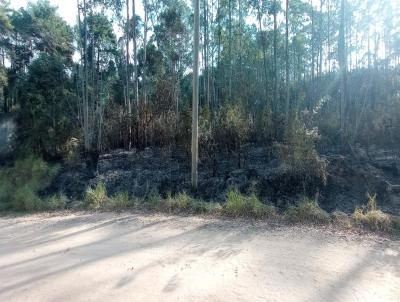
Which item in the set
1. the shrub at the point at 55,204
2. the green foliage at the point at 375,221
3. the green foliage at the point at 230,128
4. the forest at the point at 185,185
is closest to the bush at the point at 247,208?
the forest at the point at 185,185

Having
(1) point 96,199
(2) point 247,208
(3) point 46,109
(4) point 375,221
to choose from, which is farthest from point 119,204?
(3) point 46,109

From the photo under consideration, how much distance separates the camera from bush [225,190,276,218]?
20.7 feet

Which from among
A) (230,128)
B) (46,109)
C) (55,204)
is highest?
(46,109)

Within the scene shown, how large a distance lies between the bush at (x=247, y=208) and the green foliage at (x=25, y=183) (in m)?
4.67

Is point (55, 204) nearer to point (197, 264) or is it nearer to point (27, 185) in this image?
point (27, 185)

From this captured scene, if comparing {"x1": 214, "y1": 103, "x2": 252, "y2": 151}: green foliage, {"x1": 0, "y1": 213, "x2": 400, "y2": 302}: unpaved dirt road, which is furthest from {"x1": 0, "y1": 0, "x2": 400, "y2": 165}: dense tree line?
{"x1": 0, "y1": 213, "x2": 400, "y2": 302}: unpaved dirt road

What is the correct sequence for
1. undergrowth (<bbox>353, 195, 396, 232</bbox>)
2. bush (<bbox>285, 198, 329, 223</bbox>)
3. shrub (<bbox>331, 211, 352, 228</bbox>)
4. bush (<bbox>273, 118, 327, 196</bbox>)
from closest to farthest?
undergrowth (<bbox>353, 195, 396, 232</bbox>) < shrub (<bbox>331, 211, 352, 228</bbox>) < bush (<bbox>285, 198, 329, 223</bbox>) < bush (<bbox>273, 118, 327, 196</bbox>)

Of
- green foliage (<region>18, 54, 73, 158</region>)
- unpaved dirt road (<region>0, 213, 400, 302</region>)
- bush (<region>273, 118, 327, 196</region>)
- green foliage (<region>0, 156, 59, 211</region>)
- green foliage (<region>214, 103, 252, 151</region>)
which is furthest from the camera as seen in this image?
green foliage (<region>18, 54, 73, 158</region>)

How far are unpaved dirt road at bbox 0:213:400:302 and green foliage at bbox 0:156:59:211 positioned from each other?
8.82ft

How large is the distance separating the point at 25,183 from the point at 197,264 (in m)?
8.76

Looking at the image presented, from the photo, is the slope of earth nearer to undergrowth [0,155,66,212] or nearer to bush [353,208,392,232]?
undergrowth [0,155,66,212]

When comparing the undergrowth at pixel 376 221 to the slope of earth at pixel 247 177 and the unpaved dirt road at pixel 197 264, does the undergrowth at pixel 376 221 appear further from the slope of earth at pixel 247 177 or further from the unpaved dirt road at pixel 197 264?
the slope of earth at pixel 247 177

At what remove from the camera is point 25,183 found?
11.0 meters

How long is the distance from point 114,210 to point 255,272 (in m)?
4.47
